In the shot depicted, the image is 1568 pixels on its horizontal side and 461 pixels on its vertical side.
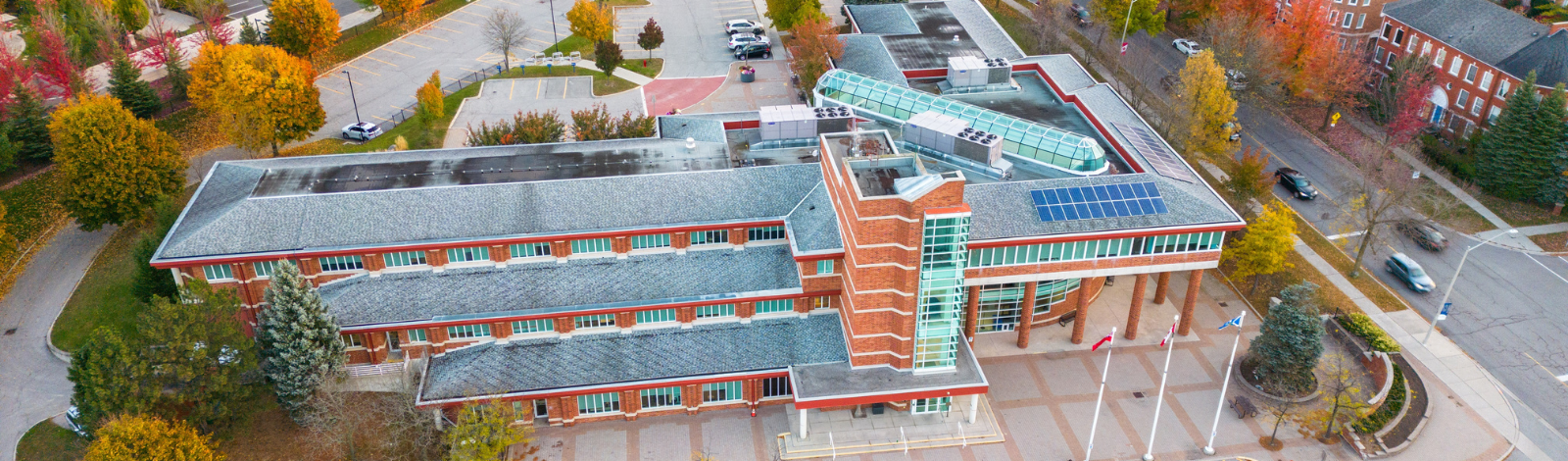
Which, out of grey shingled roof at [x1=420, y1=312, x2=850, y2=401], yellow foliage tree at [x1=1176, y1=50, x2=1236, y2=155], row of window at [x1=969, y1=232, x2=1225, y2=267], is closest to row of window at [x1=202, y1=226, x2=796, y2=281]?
grey shingled roof at [x1=420, y1=312, x2=850, y2=401]

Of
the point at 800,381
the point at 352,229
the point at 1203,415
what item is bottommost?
the point at 1203,415

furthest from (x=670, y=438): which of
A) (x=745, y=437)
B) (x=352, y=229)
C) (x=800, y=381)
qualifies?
(x=352, y=229)

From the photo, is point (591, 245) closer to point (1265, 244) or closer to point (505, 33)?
point (1265, 244)

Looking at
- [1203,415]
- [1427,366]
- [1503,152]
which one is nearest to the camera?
[1203,415]

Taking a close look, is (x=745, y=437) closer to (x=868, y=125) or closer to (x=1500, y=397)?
(x=868, y=125)

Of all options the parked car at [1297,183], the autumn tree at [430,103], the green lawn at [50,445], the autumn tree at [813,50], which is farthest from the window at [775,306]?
the parked car at [1297,183]

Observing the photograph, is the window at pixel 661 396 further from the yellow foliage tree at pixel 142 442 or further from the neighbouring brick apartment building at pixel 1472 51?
the neighbouring brick apartment building at pixel 1472 51
